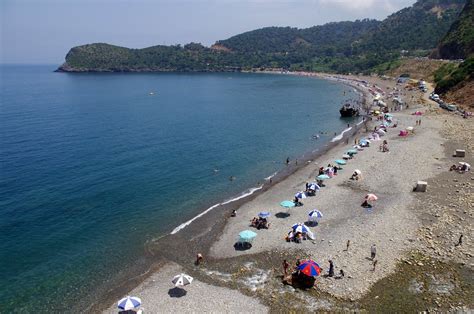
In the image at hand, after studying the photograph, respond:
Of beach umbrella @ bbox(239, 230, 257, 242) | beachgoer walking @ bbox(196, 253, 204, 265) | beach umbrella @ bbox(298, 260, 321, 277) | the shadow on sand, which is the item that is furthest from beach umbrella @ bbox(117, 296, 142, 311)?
beach umbrella @ bbox(298, 260, 321, 277)

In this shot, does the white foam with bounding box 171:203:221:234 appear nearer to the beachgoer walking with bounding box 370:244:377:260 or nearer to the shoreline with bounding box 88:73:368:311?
the shoreline with bounding box 88:73:368:311

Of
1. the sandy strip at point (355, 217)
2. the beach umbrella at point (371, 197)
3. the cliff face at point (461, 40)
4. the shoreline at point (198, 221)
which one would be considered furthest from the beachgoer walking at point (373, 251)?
the cliff face at point (461, 40)

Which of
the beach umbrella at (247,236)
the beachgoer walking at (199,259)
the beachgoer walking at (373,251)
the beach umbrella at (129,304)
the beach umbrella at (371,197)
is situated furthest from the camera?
the beach umbrella at (371,197)

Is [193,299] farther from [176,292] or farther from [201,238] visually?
[201,238]

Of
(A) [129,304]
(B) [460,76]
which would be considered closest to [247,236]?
(A) [129,304]

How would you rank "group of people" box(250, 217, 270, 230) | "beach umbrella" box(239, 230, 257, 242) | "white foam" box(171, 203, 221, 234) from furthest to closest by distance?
"white foam" box(171, 203, 221, 234), "group of people" box(250, 217, 270, 230), "beach umbrella" box(239, 230, 257, 242)

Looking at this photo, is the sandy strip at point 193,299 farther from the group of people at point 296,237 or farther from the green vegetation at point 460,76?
the green vegetation at point 460,76
